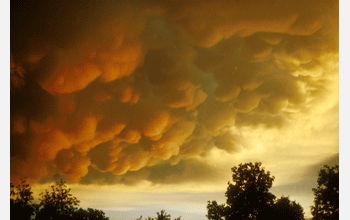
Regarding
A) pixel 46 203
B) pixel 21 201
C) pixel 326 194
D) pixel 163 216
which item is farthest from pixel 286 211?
pixel 21 201

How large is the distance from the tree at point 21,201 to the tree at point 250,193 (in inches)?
719

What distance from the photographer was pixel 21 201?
19359 millimetres

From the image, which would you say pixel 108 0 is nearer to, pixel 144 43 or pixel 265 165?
pixel 144 43

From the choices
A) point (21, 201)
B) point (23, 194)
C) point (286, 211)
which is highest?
point (23, 194)

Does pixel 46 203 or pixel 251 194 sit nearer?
pixel 251 194

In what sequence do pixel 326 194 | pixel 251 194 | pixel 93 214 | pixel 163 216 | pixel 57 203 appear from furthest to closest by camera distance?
1. pixel 93 214
2. pixel 163 216
3. pixel 57 203
4. pixel 251 194
5. pixel 326 194

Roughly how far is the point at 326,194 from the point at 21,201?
27191 millimetres

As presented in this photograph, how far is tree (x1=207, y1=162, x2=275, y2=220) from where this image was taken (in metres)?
16.7

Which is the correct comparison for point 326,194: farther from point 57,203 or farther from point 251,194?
point 57,203

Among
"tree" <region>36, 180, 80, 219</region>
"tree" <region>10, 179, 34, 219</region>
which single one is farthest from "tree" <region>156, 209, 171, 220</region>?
"tree" <region>10, 179, 34, 219</region>

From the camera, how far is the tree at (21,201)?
18.0m

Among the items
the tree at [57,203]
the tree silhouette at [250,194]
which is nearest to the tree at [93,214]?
the tree at [57,203]

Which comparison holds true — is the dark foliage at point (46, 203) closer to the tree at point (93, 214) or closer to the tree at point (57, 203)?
the tree at point (57, 203)
